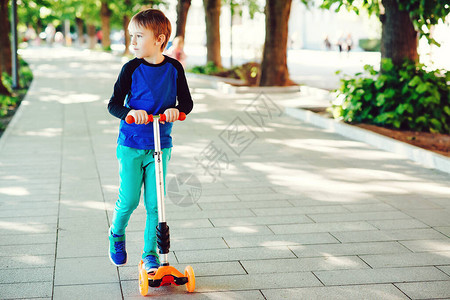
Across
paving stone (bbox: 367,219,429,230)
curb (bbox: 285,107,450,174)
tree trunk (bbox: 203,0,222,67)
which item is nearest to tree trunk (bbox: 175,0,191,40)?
tree trunk (bbox: 203,0,222,67)

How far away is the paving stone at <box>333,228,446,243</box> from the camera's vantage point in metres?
5.30

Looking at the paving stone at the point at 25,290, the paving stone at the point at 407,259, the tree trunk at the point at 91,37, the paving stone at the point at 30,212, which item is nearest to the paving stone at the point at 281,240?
the paving stone at the point at 407,259

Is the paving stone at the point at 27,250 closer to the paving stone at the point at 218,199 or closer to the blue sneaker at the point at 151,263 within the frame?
the blue sneaker at the point at 151,263

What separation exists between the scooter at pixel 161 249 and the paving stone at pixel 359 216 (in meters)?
2.10

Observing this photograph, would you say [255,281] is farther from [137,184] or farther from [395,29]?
[395,29]

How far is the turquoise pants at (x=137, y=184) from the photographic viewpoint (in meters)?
4.12

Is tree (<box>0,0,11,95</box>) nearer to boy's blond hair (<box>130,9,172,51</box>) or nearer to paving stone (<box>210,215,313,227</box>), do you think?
paving stone (<box>210,215,313,227</box>)

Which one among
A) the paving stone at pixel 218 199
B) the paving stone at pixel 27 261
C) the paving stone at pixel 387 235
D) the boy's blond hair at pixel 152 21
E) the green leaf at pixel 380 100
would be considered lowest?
the paving stone at pixel 387 235

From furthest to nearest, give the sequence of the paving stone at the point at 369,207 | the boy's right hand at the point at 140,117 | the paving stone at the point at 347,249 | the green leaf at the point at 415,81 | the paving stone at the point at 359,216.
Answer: the green leaf at the point at 415,81 < the paving stone at the point at 369,207 < the paving stone at the point at 359,216 < the paving stone at the point at 347,249 < the boy's right hand at the point at 140,117

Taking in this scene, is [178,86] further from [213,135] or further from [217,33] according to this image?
[217,33]

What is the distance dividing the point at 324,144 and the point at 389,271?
18.2 feet

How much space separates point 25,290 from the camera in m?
4.15

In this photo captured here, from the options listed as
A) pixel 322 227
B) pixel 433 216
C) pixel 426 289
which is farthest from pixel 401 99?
pixel 426 289

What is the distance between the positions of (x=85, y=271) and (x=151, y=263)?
1.88 feet
